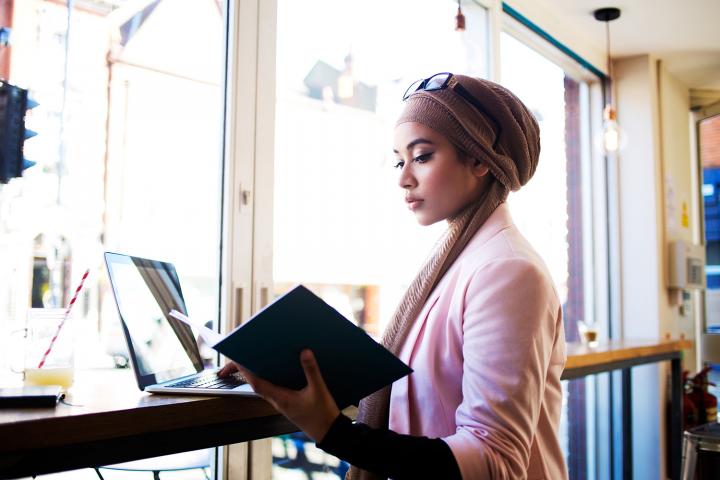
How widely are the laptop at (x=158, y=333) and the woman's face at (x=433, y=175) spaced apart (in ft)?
1.55

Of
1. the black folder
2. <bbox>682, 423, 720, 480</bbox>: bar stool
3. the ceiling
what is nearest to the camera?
the black folder

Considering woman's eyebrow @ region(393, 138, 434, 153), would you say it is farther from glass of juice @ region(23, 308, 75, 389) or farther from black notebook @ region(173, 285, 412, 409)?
glass of juice @ region(23, 308, 75, 389)

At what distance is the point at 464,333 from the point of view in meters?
0.99

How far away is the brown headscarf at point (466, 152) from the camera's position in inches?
44.6

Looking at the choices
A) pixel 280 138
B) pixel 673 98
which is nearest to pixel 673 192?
pixel 673 98

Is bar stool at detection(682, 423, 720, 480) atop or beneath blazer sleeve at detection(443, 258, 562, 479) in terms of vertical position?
beneath

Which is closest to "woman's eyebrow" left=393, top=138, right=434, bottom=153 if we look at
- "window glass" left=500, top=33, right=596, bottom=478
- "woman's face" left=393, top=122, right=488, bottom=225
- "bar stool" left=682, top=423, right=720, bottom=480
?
"woman's face" left=393, top=122, right=488, bottom=225

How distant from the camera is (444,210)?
3.86 ft

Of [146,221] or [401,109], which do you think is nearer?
[401,109]

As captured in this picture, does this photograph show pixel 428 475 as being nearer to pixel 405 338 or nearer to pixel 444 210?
pixel 405 338

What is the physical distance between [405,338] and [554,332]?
253mm

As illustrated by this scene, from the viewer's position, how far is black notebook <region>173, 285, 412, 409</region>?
87 centimetres

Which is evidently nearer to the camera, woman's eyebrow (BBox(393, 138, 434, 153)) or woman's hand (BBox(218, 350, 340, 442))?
woman's hand (BBox(218, 350, 340, 442))

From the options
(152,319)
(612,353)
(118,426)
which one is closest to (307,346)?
(118,426)
